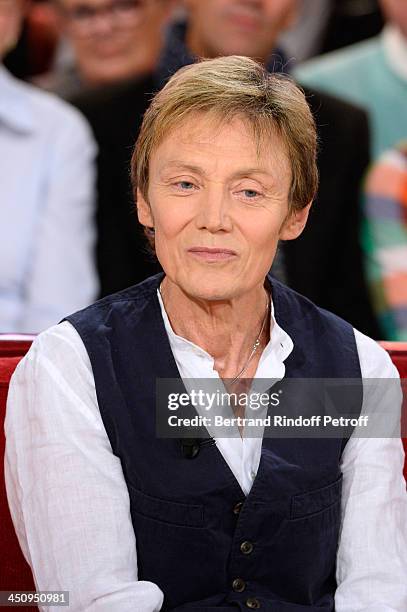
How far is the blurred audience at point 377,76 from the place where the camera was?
2.72 metres

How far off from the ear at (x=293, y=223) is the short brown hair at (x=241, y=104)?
0.03 metres

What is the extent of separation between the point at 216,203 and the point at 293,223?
151 mm

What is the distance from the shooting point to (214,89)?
1373mm

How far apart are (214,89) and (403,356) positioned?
0.48 metres

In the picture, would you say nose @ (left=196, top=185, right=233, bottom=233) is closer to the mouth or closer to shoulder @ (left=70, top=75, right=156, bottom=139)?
the mouth

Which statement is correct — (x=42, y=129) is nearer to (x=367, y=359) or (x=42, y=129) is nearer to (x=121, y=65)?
(x=121, y=65)

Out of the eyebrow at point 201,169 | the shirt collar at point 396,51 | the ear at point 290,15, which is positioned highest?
the ear at point 290,15

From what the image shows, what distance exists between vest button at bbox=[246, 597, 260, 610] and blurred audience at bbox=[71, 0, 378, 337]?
46.8 inches

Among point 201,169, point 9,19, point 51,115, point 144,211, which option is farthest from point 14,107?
point 201,169

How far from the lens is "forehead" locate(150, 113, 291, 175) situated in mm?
1371

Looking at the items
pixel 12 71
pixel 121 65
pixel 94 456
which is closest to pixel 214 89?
pixel 94 456

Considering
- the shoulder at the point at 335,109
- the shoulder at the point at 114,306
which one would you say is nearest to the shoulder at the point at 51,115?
the shoulder at the point at 335,109

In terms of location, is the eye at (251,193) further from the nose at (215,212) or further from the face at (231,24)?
the face at (231,24)

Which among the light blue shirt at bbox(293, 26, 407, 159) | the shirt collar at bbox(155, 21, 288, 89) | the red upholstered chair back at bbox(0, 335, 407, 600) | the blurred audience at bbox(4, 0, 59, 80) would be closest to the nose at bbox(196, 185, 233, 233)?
the red upholstered chair back at bbox(0, 335, 407, 600)
